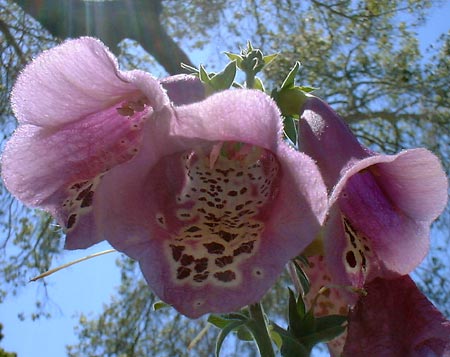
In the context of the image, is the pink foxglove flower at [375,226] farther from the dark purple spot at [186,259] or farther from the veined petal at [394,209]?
the dark purple spot at [186,259]

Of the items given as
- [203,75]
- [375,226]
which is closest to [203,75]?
[203,75]

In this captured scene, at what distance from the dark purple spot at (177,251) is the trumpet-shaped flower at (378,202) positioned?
0.13m

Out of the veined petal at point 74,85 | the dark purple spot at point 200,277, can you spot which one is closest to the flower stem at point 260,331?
the dark purple spot at point 200,277

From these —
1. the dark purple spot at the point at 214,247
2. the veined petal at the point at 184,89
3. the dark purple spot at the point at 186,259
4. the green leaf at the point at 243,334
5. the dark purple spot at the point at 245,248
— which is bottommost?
the green leaf at the point at 243,334

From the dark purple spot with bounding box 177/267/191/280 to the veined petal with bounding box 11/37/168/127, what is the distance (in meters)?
0.13

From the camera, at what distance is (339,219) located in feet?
1.79

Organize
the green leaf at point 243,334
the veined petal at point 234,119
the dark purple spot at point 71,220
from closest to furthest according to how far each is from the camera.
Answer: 1. the veined petal at point 234,119
2. the dark purple spot at point 71,220
3. the green leaf at point 243,334

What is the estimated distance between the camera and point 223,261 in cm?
51

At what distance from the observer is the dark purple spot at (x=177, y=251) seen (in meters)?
0.52

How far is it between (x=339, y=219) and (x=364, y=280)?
0.08 m

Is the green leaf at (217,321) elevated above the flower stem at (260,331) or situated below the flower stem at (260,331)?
below

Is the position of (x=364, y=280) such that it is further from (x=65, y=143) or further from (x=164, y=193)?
(x=65, y=143)

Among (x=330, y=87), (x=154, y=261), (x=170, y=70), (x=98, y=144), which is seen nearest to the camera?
(x=154, y=261)

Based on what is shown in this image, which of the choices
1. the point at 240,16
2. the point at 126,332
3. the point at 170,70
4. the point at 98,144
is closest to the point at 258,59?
the point at 98,144
